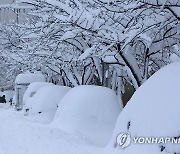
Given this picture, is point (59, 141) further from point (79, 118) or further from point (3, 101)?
point (3, 101)

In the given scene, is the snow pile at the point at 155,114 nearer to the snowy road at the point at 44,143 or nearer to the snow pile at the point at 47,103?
the snowy road at the point at 44,143

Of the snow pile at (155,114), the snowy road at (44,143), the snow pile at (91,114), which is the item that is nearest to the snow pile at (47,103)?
the snowy road at (44,143)

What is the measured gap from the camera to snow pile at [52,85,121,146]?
9.66 metres

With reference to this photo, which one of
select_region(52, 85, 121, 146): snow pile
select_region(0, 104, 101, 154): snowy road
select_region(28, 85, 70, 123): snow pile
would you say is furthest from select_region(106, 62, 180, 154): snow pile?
select_region(28, 85, 70, 123): snow pile

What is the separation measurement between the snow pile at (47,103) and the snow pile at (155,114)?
28.8 ft

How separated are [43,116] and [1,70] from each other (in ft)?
116

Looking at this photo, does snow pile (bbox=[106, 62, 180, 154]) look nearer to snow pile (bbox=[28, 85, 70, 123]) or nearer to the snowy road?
the snowy road

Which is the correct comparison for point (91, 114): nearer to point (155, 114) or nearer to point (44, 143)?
point (44, 143)

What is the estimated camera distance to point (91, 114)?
9.96m

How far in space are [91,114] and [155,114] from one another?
5285mm

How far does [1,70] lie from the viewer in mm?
48344

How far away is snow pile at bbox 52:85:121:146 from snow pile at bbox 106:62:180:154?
3.78m

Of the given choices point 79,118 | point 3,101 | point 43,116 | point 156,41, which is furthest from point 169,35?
point 3,101

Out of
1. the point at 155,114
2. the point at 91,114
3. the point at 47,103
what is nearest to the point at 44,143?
the point at 91,114
